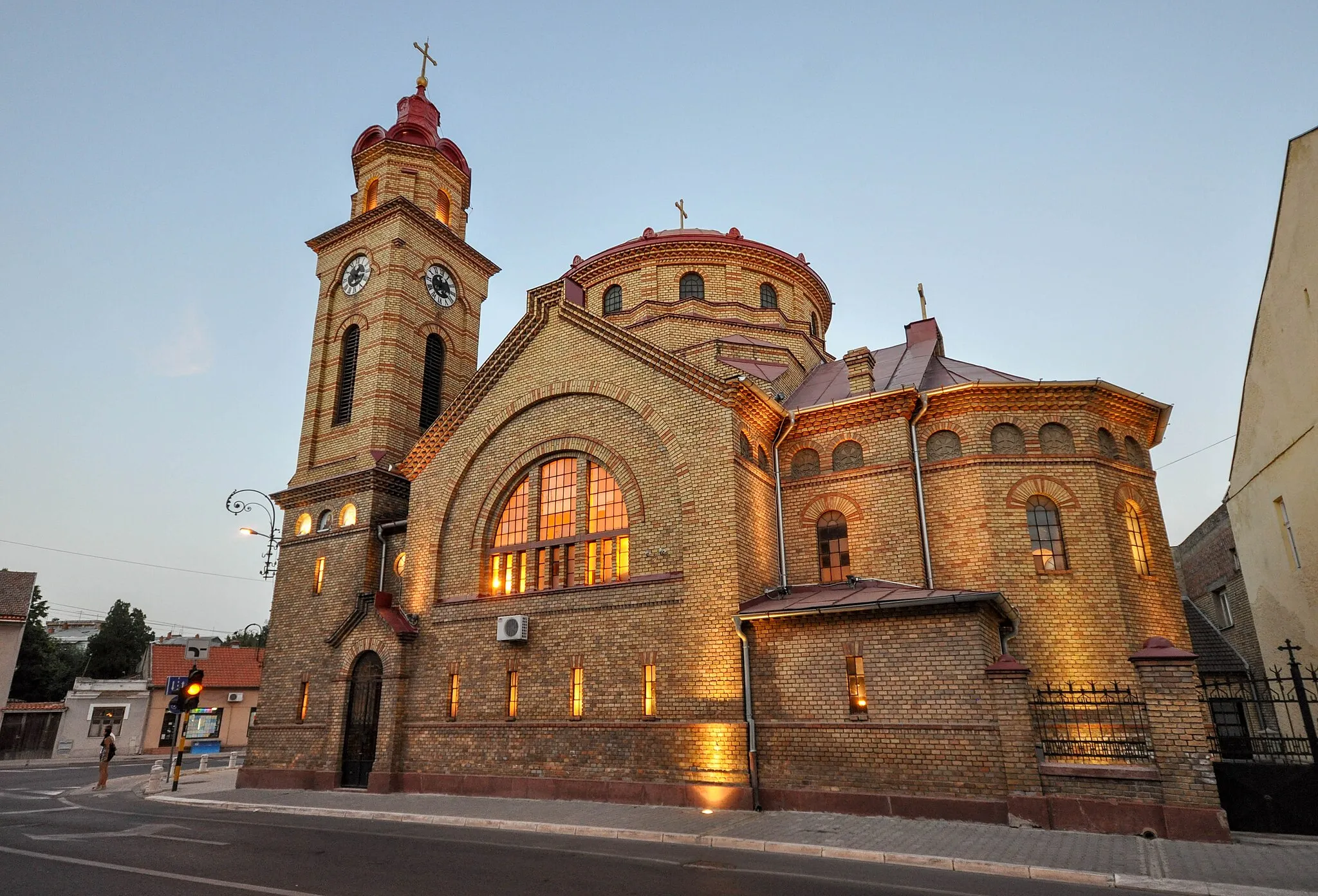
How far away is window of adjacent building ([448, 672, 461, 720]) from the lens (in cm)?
1861

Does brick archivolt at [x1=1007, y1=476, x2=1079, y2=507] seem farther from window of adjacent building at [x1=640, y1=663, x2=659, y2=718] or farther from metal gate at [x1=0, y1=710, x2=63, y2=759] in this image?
metal gate at [x1=0, y1=710, x2=63, y2=759]

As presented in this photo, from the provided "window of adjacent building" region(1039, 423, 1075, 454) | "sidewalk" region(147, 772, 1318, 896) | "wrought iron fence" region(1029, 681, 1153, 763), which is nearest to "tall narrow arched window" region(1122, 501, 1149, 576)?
"window of adjacent building" region(1039, 423, 1075, 454)

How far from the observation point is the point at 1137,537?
55.9 ft

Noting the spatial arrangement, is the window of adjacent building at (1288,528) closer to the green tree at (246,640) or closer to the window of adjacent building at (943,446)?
the window of adjacent building at (943,446)

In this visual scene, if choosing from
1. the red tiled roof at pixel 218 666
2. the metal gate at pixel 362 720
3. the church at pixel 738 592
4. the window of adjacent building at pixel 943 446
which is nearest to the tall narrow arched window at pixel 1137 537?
the church at pixel 738 592

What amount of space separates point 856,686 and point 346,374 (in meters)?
19.7

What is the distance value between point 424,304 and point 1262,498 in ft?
81.2

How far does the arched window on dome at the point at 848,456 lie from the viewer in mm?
17984

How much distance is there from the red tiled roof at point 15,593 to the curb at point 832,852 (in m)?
A: 28.0

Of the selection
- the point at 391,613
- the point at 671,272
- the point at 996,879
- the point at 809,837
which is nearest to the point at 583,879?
the point at 809,837

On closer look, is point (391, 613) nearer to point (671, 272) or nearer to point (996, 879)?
point (671, 272)

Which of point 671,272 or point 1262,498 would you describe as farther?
point 671,272

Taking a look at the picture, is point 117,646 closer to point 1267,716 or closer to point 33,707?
point 33,707

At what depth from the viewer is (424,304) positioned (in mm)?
26297
